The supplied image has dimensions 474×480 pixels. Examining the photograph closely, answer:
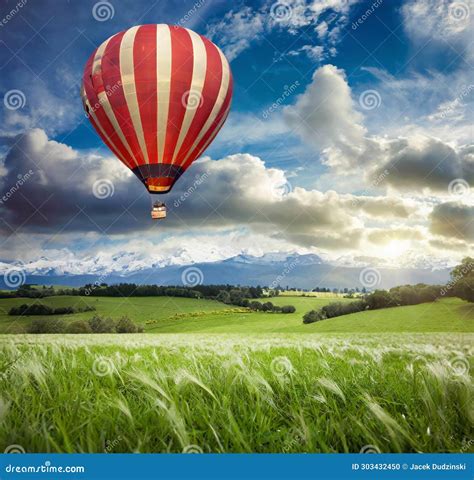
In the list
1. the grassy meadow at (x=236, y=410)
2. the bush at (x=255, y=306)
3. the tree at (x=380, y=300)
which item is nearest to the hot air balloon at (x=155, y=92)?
the grassy meadow at (x=236, y=410)

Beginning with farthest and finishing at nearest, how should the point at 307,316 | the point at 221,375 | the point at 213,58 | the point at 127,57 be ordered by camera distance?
the point at 307,316, the point at 213,58, the point at 127,57, the point at 221,375

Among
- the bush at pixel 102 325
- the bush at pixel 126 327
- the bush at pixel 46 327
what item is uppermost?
the bush at pixel 46 327

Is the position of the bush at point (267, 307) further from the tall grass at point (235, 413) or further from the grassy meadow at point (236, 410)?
the tall grass at point (235, 413)

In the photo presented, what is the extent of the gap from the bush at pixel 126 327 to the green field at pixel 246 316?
235 cm

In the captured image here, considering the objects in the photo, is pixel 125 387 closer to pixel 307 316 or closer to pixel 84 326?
pixel 84 326

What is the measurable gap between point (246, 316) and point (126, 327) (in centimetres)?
1798

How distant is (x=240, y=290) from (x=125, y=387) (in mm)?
60170

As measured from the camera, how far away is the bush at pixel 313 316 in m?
48.1

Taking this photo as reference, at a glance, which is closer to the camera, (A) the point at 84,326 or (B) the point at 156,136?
(B) the point at 156,136

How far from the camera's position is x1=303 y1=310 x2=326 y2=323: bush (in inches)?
1893

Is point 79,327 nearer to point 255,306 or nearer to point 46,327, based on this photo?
point 46,327

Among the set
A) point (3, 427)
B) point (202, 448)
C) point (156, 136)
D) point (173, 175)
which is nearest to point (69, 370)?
point (3, 427)

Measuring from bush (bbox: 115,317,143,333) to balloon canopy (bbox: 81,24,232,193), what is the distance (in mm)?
31848

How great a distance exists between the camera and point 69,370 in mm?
2939
